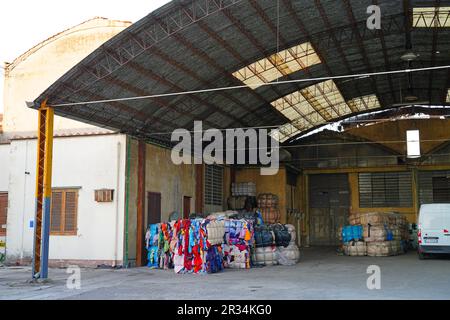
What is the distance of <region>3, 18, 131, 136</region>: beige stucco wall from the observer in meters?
23.0

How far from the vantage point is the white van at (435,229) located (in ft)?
64.7

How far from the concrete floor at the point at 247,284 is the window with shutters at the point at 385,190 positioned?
45.5ft

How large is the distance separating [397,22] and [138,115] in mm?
10352

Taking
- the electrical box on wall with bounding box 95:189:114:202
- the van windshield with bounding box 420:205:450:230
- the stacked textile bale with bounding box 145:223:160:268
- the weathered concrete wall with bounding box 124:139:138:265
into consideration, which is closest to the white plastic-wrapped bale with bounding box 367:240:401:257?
the van windshield with bounding box 420:205:450:230

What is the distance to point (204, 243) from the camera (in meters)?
16.4

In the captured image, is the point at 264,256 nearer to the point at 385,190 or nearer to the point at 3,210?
the point at 3,210

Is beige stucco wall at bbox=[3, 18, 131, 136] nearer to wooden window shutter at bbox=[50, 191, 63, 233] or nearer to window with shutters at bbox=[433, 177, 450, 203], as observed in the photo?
wooden window shutter at bbox=[50, 191, 63, 233]

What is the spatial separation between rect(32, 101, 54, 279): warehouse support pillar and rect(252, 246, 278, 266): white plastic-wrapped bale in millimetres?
7584

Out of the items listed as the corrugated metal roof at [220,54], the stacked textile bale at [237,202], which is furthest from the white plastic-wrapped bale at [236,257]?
the stacked textile bale at [237,202]

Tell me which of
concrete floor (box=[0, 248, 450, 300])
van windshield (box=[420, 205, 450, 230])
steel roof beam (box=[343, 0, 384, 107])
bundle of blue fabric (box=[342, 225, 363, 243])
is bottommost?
concrete floor (box=[0, 248, 450, 300])

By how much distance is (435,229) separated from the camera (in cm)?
1994

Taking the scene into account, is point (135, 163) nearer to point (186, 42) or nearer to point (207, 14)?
point (186, 42)

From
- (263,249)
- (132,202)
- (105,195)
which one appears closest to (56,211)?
(105,195)

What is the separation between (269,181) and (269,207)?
186 centimetres
